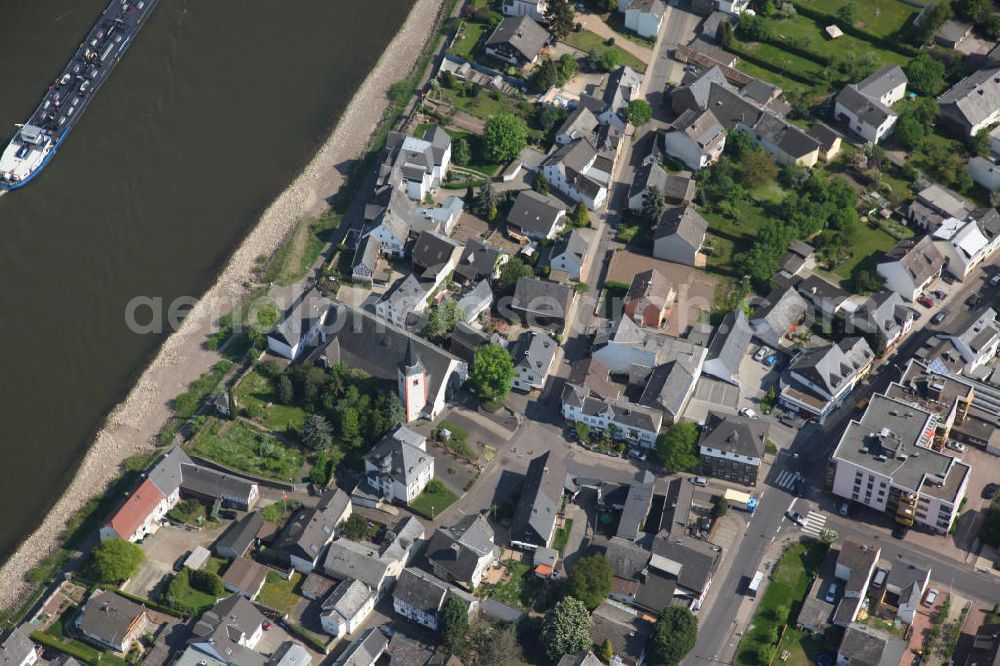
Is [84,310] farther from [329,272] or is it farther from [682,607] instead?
[682,607]

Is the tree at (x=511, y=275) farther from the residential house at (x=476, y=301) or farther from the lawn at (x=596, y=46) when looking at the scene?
the lawn at (x=596, y=46)

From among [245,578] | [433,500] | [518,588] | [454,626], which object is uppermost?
[433,500]

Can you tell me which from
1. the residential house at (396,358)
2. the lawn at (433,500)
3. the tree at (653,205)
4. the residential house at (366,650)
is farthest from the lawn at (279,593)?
Result: the tree at (653,205)

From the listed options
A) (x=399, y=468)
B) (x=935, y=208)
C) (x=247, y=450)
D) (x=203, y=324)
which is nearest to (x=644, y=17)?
(x=935, y=208)

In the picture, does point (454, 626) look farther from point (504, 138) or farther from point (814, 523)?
point (504, 138)

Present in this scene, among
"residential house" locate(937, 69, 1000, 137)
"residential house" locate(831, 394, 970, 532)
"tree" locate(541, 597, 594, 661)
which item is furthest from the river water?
"residential house" locate(937, 69, 1000, 137)

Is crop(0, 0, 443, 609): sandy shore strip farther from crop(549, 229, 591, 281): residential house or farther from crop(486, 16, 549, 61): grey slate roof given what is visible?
crop(549, 229, 591, 281): residential house
